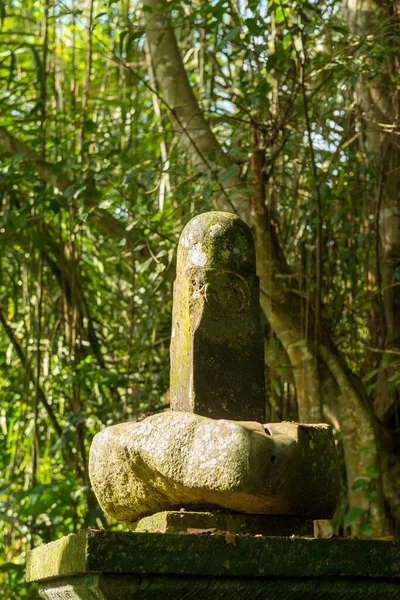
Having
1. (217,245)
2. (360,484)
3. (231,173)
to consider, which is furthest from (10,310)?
(217,245)

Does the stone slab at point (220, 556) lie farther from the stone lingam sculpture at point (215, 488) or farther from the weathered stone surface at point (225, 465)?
the weathered stone surface at point (225, 465)

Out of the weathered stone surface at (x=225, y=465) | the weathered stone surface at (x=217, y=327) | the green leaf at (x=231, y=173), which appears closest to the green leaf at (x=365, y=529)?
the green leaf at (x=231, y=173)

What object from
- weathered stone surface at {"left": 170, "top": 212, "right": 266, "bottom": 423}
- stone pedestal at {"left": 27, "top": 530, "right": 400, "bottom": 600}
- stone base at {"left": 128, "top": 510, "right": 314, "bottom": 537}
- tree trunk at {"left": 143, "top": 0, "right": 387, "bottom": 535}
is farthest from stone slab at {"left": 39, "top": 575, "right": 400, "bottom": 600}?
tree trunk at {"left": 143, "top": 0, "right": 387, "bottom": 535}

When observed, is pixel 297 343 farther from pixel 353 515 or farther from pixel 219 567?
pixel 219 567

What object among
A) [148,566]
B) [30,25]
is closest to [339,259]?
[30,25]

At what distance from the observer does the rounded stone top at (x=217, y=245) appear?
3.09 metres

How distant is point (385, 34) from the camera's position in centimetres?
604

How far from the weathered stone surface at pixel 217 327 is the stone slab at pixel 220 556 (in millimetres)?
571

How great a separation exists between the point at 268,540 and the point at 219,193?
11.8ft

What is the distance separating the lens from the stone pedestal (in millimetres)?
2373

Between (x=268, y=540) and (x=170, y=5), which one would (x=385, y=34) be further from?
(x=268, y=540)

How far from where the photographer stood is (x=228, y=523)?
2723mm

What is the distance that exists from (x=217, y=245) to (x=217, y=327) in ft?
0.85

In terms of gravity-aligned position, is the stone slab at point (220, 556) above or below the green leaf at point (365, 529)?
above
